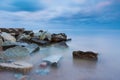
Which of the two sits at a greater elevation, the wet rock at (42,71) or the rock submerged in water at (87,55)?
the rock submerged in water at (87,55)

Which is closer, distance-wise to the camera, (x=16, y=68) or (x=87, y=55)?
(x=16, y=68)

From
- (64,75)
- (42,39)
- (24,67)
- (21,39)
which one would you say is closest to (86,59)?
(64,75)

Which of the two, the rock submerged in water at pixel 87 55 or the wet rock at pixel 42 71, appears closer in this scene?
the wet rock at pixel 42 71

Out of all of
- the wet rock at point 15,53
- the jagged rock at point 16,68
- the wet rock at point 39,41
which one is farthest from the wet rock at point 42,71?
the wet rock at point 39,41

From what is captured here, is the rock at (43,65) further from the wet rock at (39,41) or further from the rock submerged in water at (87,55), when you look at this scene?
the wet rock at (39,41)

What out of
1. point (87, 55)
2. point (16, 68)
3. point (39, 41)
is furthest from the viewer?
point (39, 41)

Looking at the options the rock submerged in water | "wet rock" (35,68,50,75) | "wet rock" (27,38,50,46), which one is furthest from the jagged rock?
"wet rock" (27,38,50,46)

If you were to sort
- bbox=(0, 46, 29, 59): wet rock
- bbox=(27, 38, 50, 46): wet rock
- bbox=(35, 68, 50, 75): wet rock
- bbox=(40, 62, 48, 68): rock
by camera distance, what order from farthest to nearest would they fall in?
bbox=(27, 38, 50, 46): wet rock < bbox=(0, 46, 29, 59): wet rock < bbox=(40, 62, 48, 68): rock < bbox=(35, 68, 50, 75): wet rock

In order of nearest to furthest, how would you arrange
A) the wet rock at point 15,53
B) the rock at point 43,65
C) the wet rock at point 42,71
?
the wet rock at point 42,71 → the rock at point 43,65 → the wet rock at point 15,53

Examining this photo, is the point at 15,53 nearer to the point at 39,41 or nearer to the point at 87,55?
the point at 87,55

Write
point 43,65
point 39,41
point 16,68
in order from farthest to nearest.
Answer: point 39,41 < point 43,65 < point 16,68

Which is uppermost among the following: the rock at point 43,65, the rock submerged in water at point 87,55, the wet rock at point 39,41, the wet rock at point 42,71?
the wet rock at point 39,41

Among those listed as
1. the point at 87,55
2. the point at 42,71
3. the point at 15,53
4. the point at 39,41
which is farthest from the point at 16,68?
the point at 39,41

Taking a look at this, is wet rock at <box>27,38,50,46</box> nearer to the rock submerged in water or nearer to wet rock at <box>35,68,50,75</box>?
the rock submerged in water
